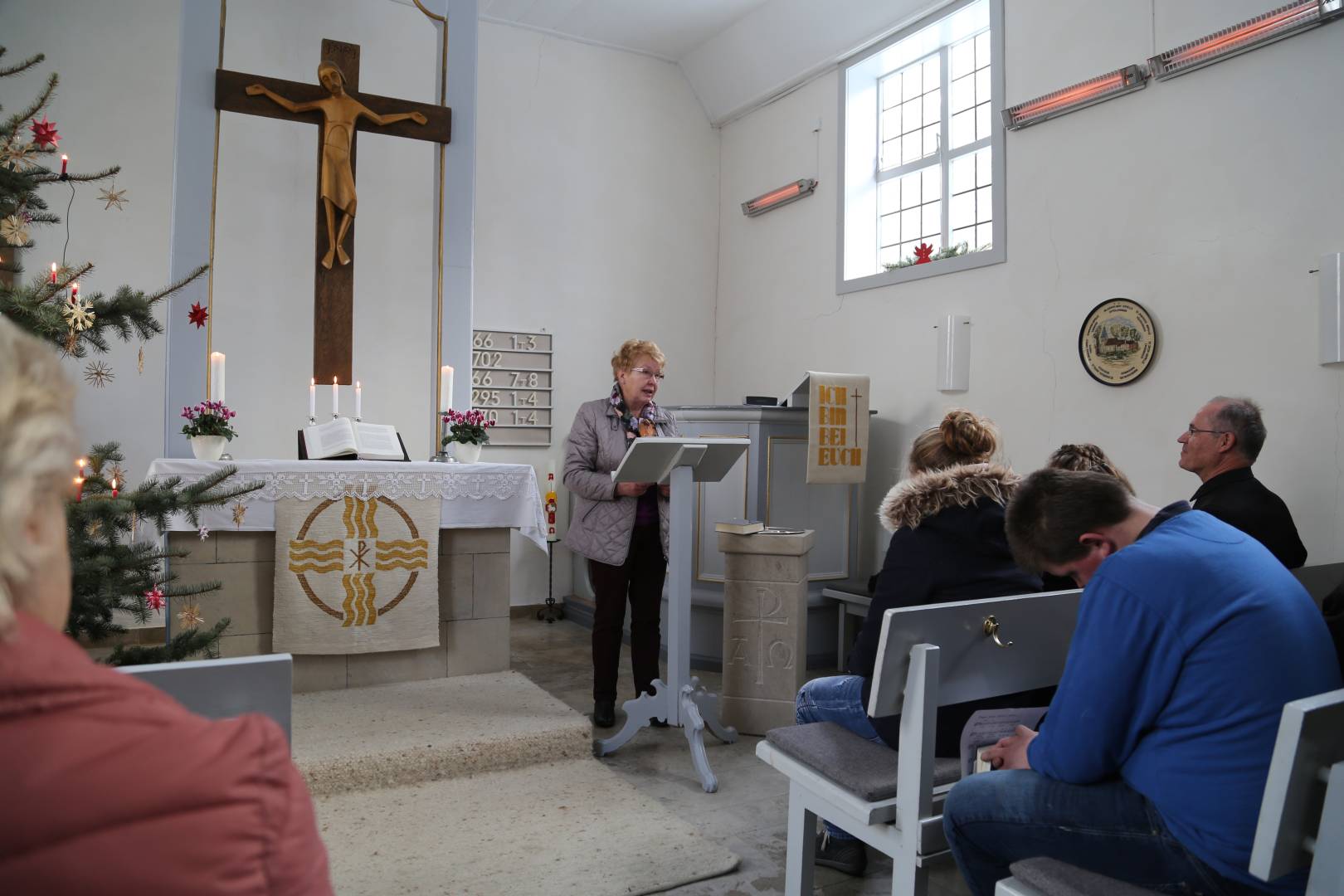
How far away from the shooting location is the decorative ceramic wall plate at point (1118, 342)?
446 centimetres

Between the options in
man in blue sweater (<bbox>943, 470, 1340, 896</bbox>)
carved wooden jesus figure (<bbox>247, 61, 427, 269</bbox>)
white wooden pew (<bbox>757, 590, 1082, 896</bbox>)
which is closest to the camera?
man in blue sweater (<bbox>943, 470, 1340, 896</bbox>)

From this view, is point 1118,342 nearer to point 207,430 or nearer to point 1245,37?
point 1245,37

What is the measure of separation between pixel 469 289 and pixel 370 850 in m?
2.76

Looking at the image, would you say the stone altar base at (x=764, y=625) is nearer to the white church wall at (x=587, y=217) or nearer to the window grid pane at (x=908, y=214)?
the window grid pane at (x=908, y=214)

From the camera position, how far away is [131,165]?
18.6ft

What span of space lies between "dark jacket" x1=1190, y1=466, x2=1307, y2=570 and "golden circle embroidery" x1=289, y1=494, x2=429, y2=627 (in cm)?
327

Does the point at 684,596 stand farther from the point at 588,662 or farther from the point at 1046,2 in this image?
the point at 1046,2

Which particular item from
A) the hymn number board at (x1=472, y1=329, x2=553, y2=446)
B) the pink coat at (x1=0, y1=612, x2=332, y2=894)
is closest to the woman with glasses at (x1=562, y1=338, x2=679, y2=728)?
the hymn number board at (x1=472, y1=329, x2=553, y2=446)

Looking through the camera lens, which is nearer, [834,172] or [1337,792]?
[1337,792]

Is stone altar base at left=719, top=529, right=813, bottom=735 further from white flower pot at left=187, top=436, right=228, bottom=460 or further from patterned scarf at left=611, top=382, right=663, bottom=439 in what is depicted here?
white flower pot at left=187, top=436, right=228, bottom=460

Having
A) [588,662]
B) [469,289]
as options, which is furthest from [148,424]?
[588,662]

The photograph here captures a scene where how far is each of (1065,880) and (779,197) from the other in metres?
5.95

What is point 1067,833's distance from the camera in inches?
65.5

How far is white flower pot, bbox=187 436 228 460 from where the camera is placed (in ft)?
12.6
